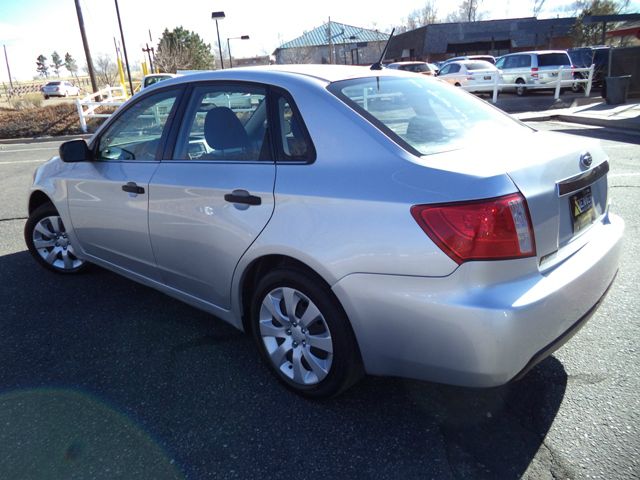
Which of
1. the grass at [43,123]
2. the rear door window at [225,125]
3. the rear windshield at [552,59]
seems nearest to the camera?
the rear door window at [225,125]

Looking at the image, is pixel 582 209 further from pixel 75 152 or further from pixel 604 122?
pixel 604 122

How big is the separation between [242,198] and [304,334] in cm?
78

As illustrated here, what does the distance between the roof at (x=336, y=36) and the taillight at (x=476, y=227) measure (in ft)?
183

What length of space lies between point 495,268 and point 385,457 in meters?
1.00

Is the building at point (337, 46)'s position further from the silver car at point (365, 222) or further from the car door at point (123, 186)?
the silver car at point (365, 222)

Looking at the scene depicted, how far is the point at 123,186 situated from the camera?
3.35 metres

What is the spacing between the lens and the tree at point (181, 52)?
3600 cm

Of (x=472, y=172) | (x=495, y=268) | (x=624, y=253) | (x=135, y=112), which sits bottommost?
(x=624, y=253)

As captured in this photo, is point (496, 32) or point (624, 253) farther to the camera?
point (496, 32)

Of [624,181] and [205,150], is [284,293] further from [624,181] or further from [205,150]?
[624,181]

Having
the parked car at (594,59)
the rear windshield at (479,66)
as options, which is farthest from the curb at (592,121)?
the parked car at (594,59)

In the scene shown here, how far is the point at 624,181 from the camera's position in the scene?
675 centimetres

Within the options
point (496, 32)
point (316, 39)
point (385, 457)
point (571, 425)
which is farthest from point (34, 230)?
point (316, 39)

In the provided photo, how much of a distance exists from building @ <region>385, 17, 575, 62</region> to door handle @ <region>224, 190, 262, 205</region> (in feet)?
152
